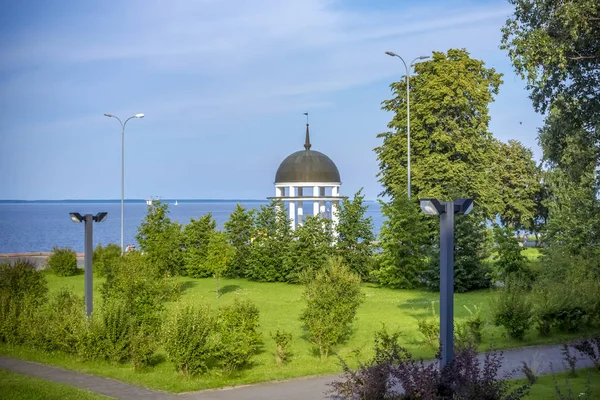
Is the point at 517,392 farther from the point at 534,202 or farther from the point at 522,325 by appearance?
the point at 534,202

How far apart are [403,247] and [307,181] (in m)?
9.34

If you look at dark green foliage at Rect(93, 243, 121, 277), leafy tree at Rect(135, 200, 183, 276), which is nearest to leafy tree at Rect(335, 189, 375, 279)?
leafy tree at Rect(135, 200, 183, 276)

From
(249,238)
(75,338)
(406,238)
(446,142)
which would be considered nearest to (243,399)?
(75,338)

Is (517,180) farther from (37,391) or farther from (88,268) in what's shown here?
(37,391)

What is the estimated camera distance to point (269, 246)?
33.9m

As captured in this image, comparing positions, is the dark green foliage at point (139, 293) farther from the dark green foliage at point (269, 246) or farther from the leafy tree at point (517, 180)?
the leafy tree at point (517, 180)

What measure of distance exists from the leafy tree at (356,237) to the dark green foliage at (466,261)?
12.0 ft

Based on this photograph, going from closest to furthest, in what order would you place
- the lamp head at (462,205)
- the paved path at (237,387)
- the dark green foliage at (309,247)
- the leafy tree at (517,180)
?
the lamp head at (462,205) < the paved path at (237,387) < the dark green foliage at (309,247) < the leafy tree at (517,180)

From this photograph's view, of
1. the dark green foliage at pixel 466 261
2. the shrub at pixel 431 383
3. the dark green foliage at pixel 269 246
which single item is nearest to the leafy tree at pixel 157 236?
the dark green foliage at pixel 269 246

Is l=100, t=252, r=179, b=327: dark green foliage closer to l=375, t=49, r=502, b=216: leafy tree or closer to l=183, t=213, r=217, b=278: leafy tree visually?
l=183, t=213, r=217, b=278: leafy tree

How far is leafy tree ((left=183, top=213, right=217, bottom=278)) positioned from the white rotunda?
4086 millimetres

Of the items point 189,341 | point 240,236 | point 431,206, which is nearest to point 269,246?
point 240,236

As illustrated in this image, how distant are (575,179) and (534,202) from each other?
21254 mm

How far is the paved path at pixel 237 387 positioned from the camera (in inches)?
512
